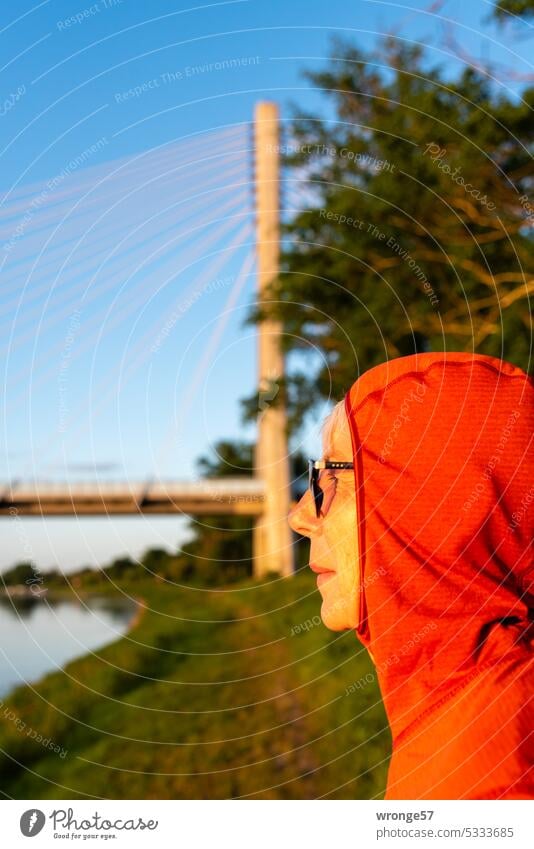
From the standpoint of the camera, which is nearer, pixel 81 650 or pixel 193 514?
pixel 81 650

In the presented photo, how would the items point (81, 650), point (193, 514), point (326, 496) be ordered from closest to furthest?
point (326, 496)
point (81, 650)
point (193, 514)

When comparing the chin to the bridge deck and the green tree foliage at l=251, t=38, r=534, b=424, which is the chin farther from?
the bridge deck

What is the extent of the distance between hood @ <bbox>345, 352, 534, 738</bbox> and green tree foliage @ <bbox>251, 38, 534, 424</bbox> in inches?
343

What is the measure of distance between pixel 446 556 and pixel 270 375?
807 inches

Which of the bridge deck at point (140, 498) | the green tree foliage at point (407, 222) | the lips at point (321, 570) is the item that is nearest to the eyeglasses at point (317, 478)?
the lips at point (321, 570)

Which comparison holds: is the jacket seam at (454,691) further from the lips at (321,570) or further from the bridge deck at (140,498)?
the bridge deck at (140,498)

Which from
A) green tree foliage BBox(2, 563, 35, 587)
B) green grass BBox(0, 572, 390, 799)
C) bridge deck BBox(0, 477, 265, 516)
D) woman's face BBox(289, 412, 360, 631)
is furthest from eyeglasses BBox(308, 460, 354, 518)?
bridge deck BBox(0, 477, 265, 516)

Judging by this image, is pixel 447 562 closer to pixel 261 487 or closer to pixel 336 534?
pixel 336 534

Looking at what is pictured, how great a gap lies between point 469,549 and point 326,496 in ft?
1.99

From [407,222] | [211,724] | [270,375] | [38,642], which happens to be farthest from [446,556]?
[270,375]

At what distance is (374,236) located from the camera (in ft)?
55.4

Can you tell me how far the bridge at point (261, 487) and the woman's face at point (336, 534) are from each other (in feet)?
43.5
